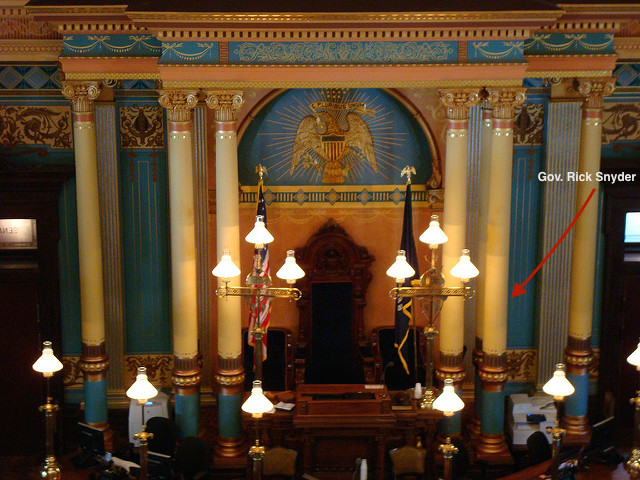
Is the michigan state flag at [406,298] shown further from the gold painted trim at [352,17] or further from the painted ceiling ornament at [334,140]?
the gold painted trim at [352,17]

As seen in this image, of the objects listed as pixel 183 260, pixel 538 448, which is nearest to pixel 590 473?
pixel 538 448

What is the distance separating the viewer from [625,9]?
10.8 meters

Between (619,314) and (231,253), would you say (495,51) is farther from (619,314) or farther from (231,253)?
(619,314)

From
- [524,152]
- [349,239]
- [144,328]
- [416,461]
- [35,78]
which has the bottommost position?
[416,461]

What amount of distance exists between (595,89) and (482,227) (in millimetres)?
2314

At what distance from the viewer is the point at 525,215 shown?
499 inches

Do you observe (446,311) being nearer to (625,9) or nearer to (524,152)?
(524,152)

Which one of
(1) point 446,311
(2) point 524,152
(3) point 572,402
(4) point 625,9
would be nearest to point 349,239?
(1) point 446,311

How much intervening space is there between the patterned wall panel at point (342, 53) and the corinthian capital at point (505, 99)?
66 cm

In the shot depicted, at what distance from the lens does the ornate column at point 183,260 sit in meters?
11.1

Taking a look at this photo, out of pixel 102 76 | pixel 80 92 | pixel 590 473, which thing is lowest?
pixel 590 473

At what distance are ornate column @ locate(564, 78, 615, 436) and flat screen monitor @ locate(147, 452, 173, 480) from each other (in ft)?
18.1

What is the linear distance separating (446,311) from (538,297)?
5.96ft

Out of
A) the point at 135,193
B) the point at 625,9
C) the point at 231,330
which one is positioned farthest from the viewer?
the point at 135,193
